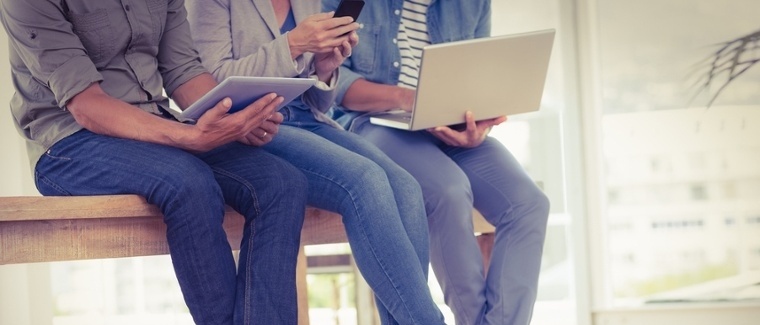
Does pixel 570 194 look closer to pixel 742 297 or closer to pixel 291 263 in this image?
pixel 742 297

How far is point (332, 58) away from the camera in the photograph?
1.76 meters

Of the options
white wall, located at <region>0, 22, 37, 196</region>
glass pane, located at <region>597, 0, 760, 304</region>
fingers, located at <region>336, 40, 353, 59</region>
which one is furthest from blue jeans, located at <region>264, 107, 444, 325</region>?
white wall, located at <region>0, 22, 37, 196</region>

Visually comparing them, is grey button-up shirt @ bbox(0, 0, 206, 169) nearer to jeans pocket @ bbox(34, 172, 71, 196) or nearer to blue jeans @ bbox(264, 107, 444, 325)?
jeans pocket @ bbox(34, 172, 71, 196)

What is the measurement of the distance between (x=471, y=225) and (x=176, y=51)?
70cm

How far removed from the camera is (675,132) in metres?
2.91

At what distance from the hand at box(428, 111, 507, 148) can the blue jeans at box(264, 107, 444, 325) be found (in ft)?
0.74

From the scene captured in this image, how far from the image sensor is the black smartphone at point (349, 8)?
5.34 feet

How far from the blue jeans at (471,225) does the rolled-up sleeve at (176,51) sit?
468mm

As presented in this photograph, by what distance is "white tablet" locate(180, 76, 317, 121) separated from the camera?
1327mm

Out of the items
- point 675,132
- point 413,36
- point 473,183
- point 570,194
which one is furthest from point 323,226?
point 675,132

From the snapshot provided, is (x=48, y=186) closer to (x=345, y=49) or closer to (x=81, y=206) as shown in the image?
(x=81, y=206)

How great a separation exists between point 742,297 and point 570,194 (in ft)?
2.14

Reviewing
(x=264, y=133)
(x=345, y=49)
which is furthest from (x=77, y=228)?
(x=345, y=49)

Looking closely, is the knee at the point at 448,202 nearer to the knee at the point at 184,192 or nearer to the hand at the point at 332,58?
the hand at the point at 332,58
